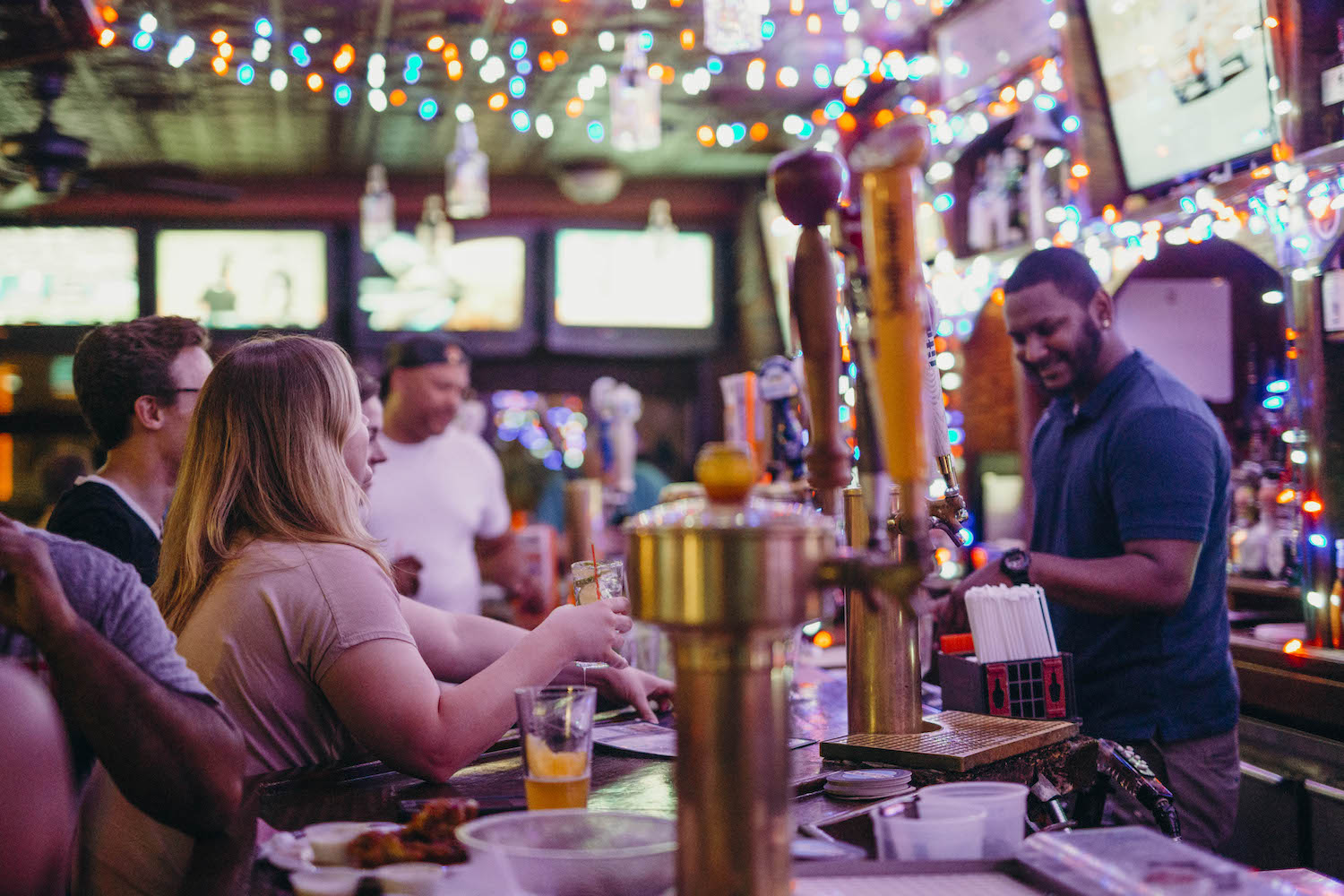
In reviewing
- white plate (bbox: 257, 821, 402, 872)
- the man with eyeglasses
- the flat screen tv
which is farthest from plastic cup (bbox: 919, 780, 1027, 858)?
the flat screen tv

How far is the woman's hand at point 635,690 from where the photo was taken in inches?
76.0

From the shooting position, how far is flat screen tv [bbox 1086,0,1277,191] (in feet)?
9.61

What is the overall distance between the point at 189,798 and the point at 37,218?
653cm

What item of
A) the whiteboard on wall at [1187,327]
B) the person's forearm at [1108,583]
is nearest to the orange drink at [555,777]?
the person's forearm at [1108,583]

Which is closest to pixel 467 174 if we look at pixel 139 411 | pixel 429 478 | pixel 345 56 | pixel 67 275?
pixel 345 56

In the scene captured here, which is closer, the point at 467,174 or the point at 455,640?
the point at 455,640

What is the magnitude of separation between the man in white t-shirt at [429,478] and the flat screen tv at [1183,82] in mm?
2492

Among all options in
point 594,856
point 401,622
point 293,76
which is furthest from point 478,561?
point 594,856

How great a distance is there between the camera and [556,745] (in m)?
1.21

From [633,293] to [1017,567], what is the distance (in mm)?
5153

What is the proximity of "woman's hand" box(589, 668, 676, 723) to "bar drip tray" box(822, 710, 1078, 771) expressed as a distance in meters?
0.49

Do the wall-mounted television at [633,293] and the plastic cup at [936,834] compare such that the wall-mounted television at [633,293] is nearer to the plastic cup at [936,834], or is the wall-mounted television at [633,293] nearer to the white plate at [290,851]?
the white plate at [290,851]

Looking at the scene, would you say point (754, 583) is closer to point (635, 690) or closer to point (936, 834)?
point (936, 834)

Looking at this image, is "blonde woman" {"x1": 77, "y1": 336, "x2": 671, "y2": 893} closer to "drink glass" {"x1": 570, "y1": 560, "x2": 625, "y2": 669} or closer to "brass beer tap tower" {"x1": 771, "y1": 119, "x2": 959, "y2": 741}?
"drink glass" {"x1": 570, "y1": 560, "x2": 625, "y2": 669}
